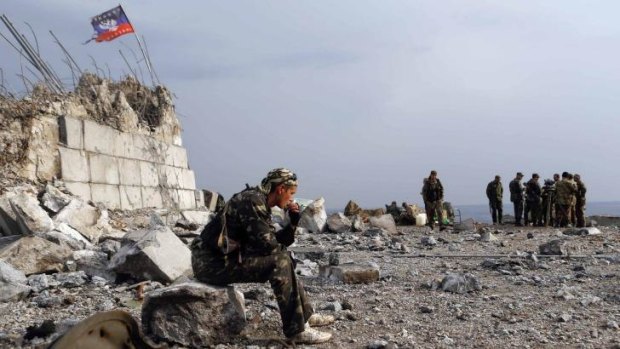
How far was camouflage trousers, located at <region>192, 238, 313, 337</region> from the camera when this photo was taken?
12.4 feet

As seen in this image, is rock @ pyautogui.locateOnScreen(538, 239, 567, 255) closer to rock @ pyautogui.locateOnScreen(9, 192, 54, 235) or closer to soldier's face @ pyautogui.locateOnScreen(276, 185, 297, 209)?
soldier's face @ pyautogui.locateOnScreen(276, 185, 297, 209)

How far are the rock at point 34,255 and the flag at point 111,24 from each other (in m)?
7.77

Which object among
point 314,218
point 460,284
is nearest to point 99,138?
point 314,218

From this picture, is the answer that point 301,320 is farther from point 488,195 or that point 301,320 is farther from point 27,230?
point 488,195

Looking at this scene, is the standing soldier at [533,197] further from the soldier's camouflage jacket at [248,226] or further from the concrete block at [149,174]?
the soldier's camouflage jacket at [248,226]

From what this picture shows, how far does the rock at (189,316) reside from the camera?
3900 millimetres

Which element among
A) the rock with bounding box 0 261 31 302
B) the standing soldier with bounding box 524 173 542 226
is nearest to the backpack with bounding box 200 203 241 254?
the rock with bounding box 0 261 31 302

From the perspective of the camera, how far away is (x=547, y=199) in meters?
15.8

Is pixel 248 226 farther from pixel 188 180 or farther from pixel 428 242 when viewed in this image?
pixel 188 180

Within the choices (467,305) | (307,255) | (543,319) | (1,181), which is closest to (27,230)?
(1,181)

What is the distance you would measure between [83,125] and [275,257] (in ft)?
26.2

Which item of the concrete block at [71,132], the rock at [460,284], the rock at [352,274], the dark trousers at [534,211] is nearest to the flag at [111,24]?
the concrete block at [71,132]

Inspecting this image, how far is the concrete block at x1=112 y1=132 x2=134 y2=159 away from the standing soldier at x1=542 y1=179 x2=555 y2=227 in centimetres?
1110

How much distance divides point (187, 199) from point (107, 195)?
2877 millimetres
